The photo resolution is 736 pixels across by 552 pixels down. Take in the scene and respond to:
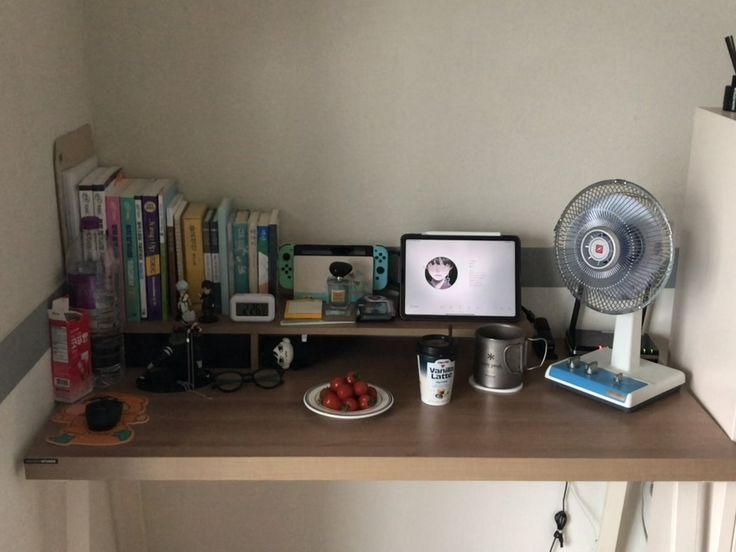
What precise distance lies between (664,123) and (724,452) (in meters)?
0.80

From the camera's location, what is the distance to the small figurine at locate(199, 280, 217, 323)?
1924mm

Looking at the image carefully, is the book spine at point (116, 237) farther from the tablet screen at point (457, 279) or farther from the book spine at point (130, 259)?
the tablet screen at point (457, 279)

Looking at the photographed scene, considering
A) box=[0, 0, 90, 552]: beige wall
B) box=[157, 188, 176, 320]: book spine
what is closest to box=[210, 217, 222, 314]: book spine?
box=[157, 188, 176, 320]: book spine

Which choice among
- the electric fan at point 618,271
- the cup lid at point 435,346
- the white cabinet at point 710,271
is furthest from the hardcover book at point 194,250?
the white cabinet at point 710,271

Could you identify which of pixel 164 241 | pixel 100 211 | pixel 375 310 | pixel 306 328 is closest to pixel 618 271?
pixel 375 310

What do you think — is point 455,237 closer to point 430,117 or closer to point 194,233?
point 430,117

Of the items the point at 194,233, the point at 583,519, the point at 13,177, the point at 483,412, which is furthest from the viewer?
the point at 583,519

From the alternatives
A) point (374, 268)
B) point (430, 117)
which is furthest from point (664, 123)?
point (374, 268)

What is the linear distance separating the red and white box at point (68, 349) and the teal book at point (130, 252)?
0.58 feet

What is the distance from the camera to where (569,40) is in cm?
197

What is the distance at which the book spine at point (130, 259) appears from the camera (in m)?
1.88

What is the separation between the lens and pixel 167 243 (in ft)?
6.38

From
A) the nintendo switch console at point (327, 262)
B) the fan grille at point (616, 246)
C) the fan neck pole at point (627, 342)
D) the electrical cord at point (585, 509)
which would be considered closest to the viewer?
the fan grille at point (616, 246)

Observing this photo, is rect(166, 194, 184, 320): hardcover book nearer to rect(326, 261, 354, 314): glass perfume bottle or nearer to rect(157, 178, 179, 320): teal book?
rect(157, 178, 179, 320): teal book
